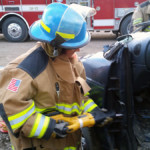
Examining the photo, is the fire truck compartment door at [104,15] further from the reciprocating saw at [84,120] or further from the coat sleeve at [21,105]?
the coat sleeve at [21,105]

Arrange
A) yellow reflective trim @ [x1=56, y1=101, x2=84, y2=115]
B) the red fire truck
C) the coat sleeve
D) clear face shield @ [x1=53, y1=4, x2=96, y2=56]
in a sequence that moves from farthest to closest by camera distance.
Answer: the red fire truck
yellow reflective trim @ [x1=56, y1=101, x2=84, y2=115]
clear face shield @ [x1=53, y1=4, x2=96, y2=56]
the coat sleeve

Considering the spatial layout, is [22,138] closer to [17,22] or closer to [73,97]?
[73,97]

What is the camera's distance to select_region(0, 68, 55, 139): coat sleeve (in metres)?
1.21

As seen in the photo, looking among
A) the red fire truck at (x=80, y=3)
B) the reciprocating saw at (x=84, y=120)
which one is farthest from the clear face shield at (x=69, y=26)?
the red fire truck at (x=80, y=3)

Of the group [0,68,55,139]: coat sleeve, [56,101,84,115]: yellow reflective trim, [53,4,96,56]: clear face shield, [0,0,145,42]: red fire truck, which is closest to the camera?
[0,68,55,139]: coat sleeve

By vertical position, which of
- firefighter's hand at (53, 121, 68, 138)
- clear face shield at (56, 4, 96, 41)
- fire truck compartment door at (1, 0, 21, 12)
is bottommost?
firefighter's hand at (53, 121, 68, 138)

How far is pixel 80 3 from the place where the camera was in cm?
788

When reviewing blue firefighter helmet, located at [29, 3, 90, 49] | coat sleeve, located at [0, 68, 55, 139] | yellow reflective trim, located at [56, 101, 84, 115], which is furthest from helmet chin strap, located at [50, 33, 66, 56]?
yellow reflective trim, located at [56, 101, 84, 115]

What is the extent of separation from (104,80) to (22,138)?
70cm

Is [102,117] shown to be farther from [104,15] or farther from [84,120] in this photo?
[104,15]

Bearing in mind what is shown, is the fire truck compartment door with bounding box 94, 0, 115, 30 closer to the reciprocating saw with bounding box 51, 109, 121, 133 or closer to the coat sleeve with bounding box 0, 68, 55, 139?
the reciprocating saw with bounding box 51, 109, 121, 133

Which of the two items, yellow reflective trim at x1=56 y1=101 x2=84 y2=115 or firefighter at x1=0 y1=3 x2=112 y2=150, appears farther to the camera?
yellow reflective trim at x1=56 y1=101 x2=84 y2=115

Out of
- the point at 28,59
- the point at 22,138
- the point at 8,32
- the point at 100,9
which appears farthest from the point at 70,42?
the point at 8,32

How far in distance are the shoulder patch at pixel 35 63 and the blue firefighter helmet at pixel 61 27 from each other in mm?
93
